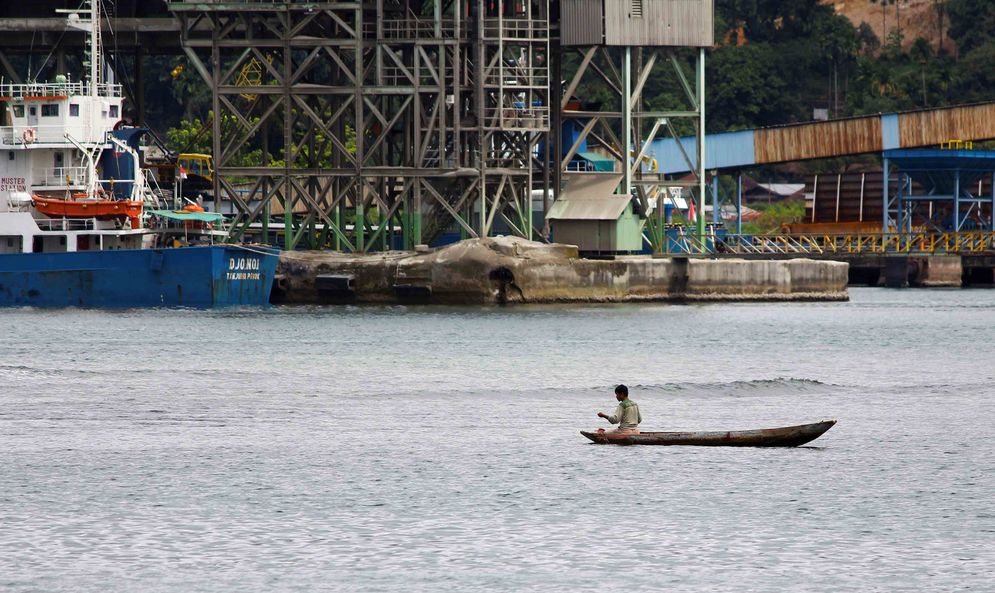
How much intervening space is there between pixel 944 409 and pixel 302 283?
42117 millimetres

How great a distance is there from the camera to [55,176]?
3469 inches

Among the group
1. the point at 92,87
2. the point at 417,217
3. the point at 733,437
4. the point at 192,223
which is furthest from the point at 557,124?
the point at 733,437

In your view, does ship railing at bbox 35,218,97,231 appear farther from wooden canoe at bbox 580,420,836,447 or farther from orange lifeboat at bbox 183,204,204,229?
wooden canoe at bbox 580,420,836,447

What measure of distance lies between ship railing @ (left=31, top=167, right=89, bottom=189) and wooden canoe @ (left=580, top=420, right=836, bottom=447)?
50700 millimetres

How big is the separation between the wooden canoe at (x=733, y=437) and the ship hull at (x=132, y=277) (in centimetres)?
4609

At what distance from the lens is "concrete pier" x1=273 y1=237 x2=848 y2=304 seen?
8712 centimetres

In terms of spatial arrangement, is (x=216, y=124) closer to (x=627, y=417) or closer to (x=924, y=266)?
(x=924, y=266)

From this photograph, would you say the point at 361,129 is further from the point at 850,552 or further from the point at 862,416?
the point at 850,552

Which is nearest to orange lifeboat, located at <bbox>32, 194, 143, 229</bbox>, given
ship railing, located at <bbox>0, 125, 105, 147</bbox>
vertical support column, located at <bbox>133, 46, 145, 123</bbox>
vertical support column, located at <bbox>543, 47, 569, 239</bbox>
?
ship railing, located at <bbox>0, 125, 105, 147</bbox>

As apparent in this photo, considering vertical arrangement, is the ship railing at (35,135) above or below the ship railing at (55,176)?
above

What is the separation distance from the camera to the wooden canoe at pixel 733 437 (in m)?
42.1

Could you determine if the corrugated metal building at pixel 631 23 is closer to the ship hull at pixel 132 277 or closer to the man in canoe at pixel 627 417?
the ship hull at pixel 132 277

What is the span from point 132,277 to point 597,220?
22585 mm

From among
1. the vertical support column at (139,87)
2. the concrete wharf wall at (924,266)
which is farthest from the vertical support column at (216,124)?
the concrete wharf wall at (924,266)
